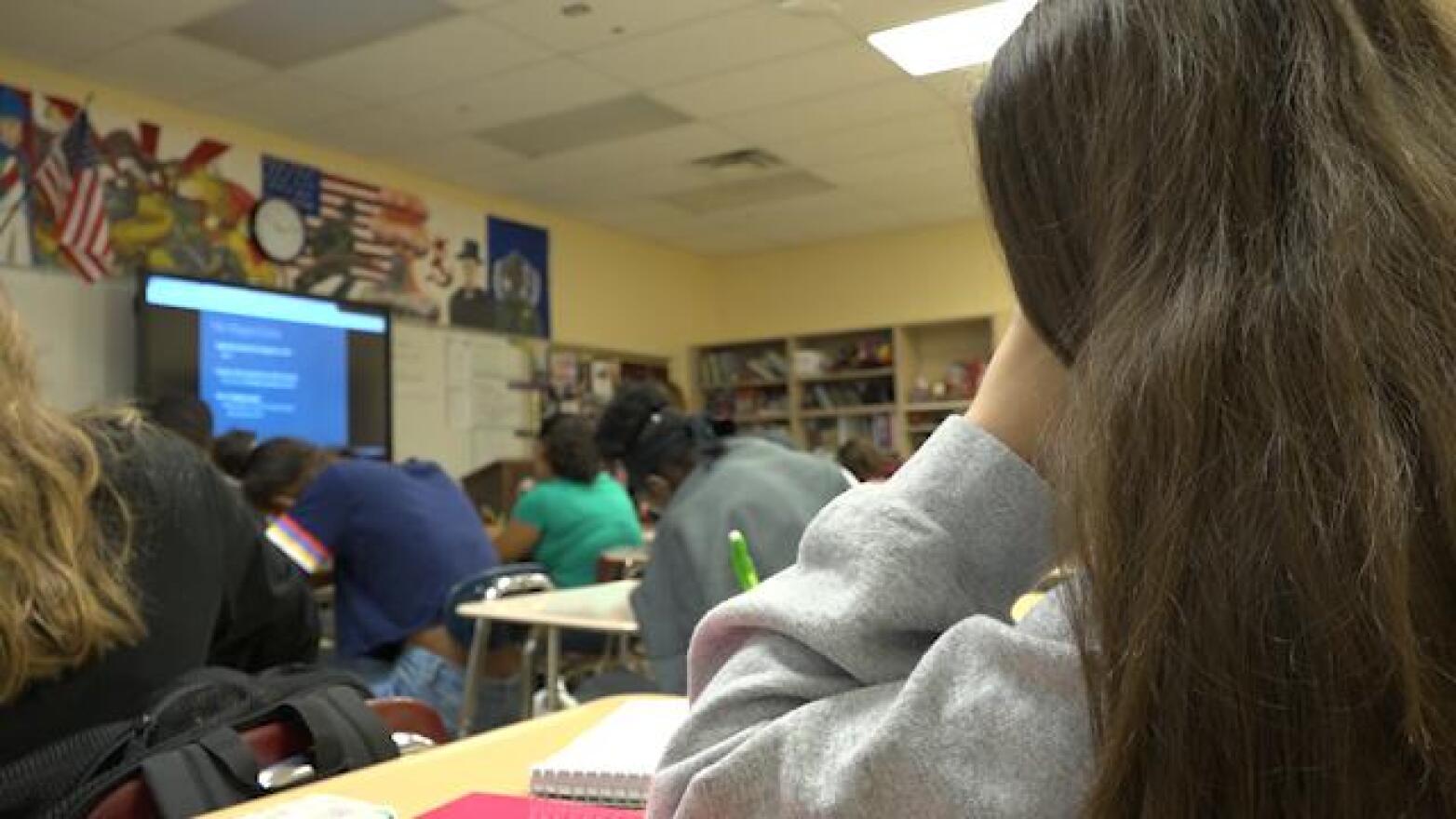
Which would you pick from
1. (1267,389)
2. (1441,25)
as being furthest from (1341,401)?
(1441,25)

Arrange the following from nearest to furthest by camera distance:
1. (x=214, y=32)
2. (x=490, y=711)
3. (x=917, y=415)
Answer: (x=490, y=711), (x=214, y=32), (x=917, y=415)

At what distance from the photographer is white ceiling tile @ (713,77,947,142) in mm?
4859

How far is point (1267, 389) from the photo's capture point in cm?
44

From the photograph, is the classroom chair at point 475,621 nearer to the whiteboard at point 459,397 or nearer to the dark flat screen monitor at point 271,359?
the dark flat screen monitor at point 271,359

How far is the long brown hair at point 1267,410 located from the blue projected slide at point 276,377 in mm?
4844

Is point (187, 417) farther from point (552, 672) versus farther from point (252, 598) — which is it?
point (252, 598)

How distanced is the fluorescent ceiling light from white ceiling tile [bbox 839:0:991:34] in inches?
2.0

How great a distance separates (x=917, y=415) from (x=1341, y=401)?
6994 mm

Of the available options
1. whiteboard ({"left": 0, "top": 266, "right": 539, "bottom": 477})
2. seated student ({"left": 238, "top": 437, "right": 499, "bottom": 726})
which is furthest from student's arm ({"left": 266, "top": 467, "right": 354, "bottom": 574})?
whiteboard ({"left": 0, "top": 266, "right": 539, "bottom": 477})

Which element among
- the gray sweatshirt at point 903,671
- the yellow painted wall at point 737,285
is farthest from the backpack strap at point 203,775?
the yellow painted wall at point 737,285

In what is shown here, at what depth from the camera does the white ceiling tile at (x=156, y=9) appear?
3.79 m

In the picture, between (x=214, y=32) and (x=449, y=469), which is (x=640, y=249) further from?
(x=214, y=32)

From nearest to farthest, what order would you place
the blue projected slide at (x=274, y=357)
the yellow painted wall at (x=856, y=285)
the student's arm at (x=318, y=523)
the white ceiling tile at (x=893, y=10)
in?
the student's arm at (x=318, y=523), the white ceiling tile at (x=893, y=10), the blue projected slide at (x=274, y=357), the yellow painted wall at (x=856, y=285)

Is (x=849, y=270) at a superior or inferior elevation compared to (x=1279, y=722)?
superior
